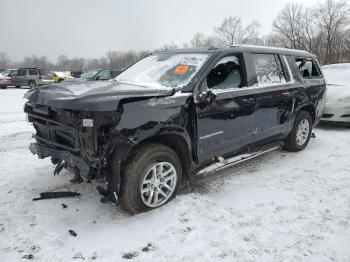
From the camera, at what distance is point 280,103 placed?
5281 millimetres

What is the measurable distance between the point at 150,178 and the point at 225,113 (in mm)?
1296

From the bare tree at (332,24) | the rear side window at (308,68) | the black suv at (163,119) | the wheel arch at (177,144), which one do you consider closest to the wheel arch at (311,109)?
the rear side window at (308,68)

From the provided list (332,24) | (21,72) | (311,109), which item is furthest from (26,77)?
(332,24)

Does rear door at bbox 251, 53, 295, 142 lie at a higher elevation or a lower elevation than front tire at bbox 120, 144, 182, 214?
higher

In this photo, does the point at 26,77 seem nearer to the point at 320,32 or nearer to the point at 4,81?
the point at 4,81

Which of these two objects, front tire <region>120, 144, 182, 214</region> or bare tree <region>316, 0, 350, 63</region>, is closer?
front tire <region>120, 144, 182, 214</region>

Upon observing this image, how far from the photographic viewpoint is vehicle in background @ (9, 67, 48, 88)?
2447 cm

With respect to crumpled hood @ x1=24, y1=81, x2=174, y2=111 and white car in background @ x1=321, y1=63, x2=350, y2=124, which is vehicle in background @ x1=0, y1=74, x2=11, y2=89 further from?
crumpled hood @ x1=24, y1=81, x2=174, y2=111

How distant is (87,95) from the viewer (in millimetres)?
3266

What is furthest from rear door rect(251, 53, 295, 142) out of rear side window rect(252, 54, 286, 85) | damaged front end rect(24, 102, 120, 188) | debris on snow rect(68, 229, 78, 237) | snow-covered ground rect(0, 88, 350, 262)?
debris on snow rect(68, 229, 78, 237)

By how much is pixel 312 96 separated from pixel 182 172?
11.1 ft

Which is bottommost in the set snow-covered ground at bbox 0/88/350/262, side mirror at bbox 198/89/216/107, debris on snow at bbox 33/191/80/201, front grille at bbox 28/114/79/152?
snow-covered ground at bbox 0/88/350/262

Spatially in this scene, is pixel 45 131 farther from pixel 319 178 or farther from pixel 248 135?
pixel 319 178

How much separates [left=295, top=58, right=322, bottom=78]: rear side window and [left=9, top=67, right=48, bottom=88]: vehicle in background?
2227 centimetres
